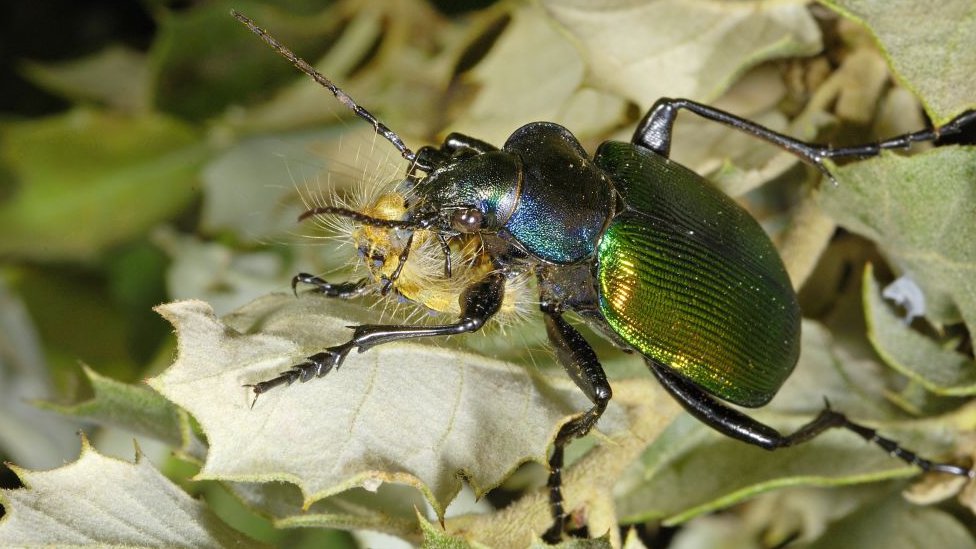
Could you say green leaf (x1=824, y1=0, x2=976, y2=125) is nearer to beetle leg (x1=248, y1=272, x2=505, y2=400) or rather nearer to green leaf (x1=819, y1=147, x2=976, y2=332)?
→ green leaf (x1=819, y1=147, x2=976, y2=332)

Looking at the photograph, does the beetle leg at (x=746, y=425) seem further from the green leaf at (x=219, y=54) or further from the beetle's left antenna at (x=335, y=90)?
the green leaf at (x=219, y=54)

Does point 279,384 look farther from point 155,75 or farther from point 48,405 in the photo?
point 155,75

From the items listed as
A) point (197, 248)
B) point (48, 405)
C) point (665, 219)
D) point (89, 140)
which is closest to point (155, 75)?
point (89, 140)

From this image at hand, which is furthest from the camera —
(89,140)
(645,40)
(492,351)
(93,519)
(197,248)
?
(89,140)

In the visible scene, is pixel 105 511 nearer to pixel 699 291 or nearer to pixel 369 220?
pixel 369 220

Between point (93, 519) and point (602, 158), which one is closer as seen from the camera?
point (93, 519)

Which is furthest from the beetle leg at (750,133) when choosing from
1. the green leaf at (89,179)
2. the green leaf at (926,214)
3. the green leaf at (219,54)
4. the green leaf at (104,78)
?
the green leaf at (104,78)

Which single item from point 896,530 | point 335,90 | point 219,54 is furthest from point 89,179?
point 896,530
